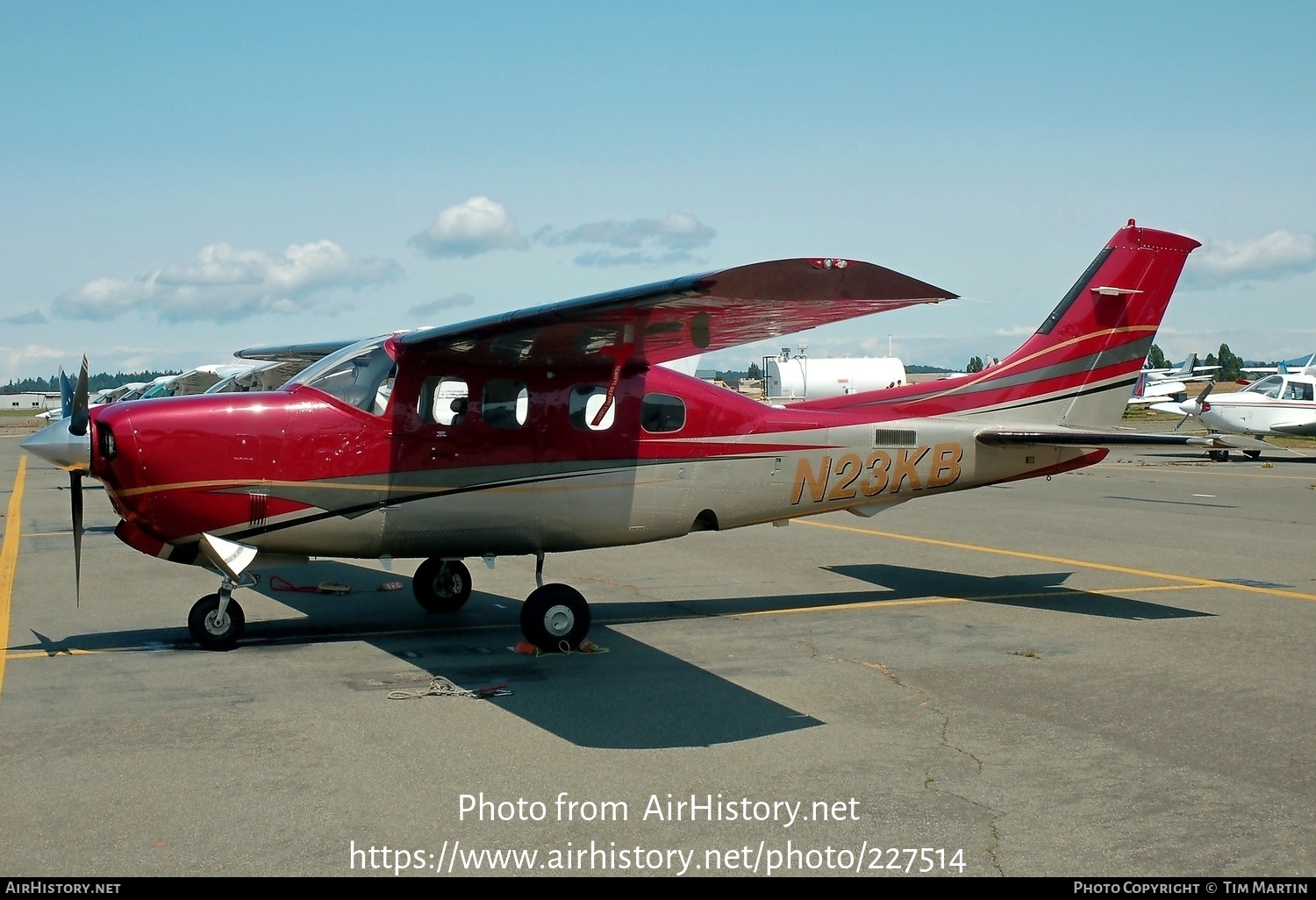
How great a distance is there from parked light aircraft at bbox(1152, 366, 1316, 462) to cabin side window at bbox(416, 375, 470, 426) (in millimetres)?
28756

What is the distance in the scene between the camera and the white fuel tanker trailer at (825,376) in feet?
191

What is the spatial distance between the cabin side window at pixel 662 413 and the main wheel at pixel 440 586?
224cm

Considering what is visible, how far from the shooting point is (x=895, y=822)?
188 inches

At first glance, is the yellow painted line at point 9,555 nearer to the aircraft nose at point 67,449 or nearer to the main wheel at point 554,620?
the aircraft nose at point 67,449

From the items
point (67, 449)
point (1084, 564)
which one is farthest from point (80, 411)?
point (1084, 564)

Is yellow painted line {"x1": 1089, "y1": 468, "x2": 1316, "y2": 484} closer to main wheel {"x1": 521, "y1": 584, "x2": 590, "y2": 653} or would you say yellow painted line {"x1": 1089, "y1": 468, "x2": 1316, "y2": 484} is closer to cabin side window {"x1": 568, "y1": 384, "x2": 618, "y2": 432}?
cabin side window {"x1": 568, "y1": 384, "x2": 618, "y2": 432}

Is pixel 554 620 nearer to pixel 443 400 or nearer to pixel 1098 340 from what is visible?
pixel 443 400

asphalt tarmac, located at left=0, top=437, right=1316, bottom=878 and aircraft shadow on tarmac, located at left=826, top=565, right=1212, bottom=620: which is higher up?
aircraft shadow on tarmac, located at left=826, top=565, right=1212, bottom=620

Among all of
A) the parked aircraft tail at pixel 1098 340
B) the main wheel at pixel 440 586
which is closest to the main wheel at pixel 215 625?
the main wheel at pixel 440 586

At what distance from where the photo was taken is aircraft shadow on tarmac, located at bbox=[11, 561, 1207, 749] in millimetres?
6391

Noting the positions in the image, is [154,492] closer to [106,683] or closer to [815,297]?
[106,683]

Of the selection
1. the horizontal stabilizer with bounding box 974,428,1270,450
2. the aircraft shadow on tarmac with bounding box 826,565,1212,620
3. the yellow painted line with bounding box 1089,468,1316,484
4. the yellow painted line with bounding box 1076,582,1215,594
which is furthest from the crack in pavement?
the yellow painted line with bounding box 1089,468,1316,484
